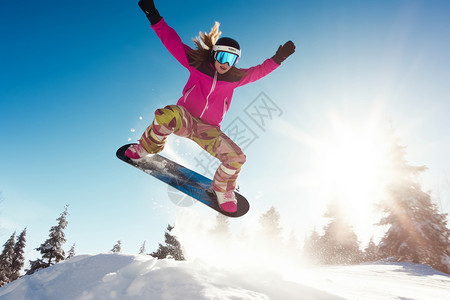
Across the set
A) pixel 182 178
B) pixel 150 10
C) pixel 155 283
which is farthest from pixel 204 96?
pixel 155 283

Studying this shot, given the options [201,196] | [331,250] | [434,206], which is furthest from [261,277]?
[331,250]

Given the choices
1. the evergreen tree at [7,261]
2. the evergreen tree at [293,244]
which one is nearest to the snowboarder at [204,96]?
the evergreen tree at [7,261]

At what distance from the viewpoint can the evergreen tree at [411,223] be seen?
977cm

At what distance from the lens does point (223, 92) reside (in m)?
3.64

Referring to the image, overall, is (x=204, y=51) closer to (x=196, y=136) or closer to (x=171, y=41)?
(x=171, y=41)

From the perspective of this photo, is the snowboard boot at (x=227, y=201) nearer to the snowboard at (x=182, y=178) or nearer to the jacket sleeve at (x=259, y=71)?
the snowboard at (x=182, y=178)

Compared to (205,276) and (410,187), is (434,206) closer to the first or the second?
(410,187)

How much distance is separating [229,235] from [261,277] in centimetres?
2004

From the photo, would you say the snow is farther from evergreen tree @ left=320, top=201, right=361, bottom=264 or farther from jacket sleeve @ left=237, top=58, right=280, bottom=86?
evergreen tree @ left=320, top=201, right=361, bottom=264

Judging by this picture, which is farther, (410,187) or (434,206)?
(410,187)

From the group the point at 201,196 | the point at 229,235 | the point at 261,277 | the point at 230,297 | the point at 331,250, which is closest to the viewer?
the point at 230,297

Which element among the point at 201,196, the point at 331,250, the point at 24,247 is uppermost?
the point at 201,196

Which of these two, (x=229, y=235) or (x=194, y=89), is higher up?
(x=194, y=89)

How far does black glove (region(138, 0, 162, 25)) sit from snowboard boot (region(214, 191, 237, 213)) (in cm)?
302
